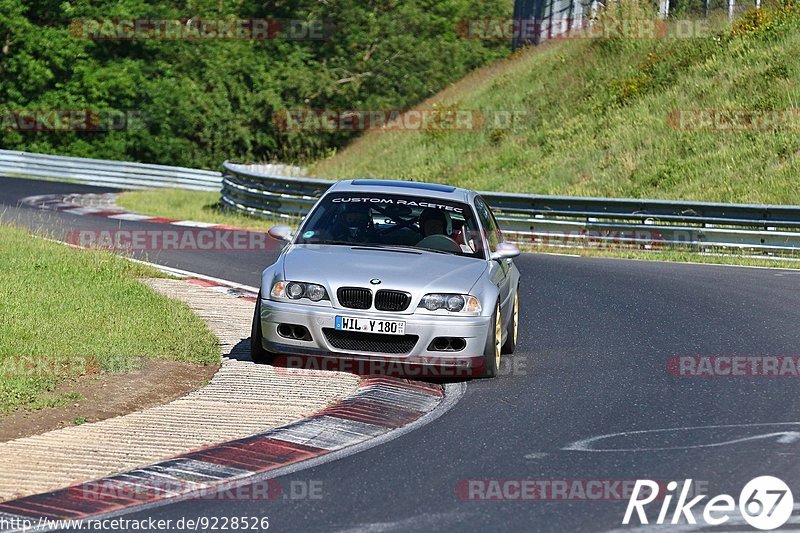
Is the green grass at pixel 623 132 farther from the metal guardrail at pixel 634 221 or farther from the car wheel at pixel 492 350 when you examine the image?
the car wheel at pixel 492 350

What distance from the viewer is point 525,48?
4366 cm

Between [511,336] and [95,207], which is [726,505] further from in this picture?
[95,207]

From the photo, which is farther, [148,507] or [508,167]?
[508,167]

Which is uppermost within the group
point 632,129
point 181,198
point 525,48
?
point 525,48

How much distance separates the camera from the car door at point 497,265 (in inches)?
417

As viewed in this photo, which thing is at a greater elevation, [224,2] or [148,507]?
[224,2]

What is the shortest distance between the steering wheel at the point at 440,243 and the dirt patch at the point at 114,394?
2.10m

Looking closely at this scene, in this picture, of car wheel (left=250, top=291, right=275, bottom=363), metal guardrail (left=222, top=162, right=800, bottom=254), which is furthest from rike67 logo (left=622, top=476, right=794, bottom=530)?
metal guardrail (left=222, top=162, right=800, bottom=254)

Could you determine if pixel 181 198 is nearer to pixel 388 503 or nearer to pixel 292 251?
pixel 292 251

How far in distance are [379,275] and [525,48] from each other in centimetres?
3504

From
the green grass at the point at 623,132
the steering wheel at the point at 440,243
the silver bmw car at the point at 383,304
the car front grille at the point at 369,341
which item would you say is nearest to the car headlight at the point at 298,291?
the silver bmw car at the point at 383,304

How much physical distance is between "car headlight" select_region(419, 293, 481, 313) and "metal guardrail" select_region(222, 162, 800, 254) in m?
12.3

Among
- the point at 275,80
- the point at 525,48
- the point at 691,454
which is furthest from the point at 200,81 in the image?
the point at 691,454

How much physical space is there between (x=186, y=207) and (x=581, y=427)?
2300cm
